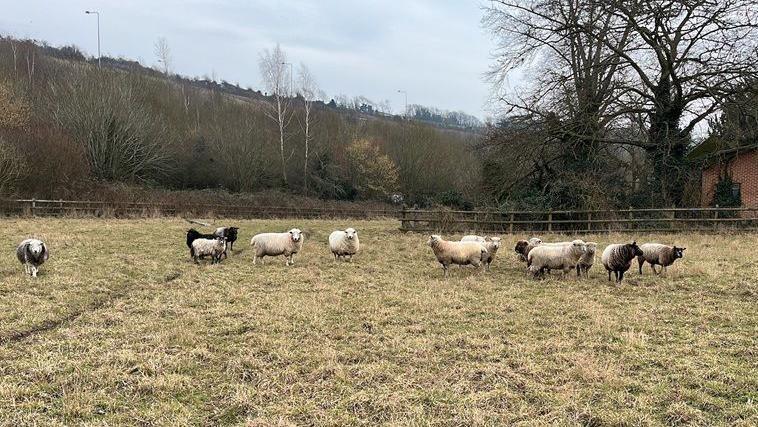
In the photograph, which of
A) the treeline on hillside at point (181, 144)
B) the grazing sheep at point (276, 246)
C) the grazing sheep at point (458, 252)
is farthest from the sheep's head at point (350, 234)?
the treeline on hillside at point (181, 144)

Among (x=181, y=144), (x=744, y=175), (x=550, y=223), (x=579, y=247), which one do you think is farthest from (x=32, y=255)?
(x=181, y=144)

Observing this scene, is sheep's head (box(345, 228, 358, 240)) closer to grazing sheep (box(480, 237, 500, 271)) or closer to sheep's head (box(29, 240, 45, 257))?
grazing sheep (box(480, 237, 500, 271))

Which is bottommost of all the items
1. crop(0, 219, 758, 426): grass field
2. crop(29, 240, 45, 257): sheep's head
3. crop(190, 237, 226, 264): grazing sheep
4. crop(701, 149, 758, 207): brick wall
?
crop(0, 219, 758, 426): grass field

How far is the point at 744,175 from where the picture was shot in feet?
89.7

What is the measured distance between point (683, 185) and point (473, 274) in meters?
17.8

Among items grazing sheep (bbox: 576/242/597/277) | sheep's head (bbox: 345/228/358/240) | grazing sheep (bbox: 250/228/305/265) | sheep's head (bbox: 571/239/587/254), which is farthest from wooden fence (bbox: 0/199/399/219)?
sheep's head (bbox: 571/239/587/254)

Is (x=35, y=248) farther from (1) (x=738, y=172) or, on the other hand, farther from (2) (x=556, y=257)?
(1) (x=738, y=172)

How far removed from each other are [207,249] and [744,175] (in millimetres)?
28258

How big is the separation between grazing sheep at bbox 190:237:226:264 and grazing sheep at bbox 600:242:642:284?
960 centimetres

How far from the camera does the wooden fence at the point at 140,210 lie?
26688 millimetres

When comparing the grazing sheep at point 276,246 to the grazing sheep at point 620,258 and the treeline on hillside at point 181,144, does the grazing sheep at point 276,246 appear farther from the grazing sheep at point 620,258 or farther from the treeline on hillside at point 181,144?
the treeline on hillside at point 181,144

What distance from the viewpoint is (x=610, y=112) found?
24.0 meters

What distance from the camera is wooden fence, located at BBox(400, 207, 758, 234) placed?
68.5 ft

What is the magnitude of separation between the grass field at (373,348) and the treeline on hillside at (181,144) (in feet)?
62.4
